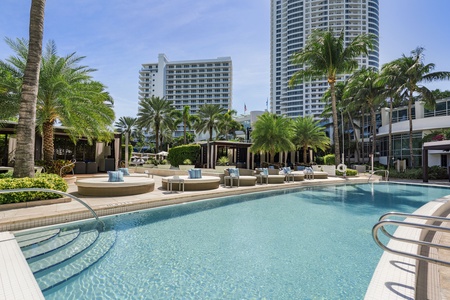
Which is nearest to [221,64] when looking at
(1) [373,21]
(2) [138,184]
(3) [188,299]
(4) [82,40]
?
(1) [373,21]

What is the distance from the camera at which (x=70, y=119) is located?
1134 cm

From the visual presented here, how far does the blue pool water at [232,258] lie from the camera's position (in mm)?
3406

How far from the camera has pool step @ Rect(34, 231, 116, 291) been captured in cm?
358

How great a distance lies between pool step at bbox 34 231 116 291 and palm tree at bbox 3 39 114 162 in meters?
8.33

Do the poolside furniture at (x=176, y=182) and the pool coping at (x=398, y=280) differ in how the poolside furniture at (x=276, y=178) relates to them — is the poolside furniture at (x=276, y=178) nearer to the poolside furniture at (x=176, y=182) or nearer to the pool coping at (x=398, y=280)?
the poolside furniture at (x=176, y=182)

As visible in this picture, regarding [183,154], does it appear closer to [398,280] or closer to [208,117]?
[208,117]

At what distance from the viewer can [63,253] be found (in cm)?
445

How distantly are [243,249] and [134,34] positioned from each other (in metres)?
19.5

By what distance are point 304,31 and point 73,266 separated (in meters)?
109

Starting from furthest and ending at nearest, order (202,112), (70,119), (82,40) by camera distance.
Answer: (202,112) < (82,40) < (70,119)

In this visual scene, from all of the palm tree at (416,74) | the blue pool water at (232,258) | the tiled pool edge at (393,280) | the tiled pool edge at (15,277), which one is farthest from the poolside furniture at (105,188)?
the palm tree at (416,74)

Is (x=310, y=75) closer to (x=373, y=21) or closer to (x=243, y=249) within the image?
(x=243, y=249)

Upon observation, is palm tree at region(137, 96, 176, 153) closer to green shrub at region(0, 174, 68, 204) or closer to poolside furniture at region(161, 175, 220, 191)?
poolside furniture at region(161, 175, 220, 191)

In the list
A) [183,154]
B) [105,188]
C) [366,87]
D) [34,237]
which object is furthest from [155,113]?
[34,237]
